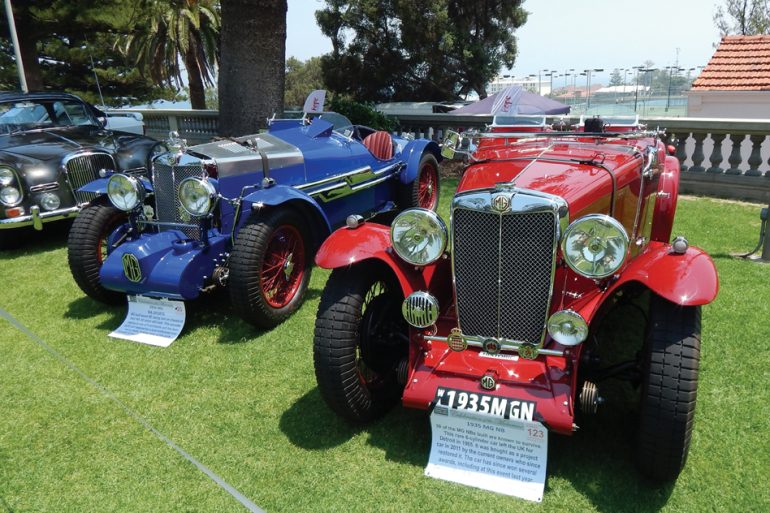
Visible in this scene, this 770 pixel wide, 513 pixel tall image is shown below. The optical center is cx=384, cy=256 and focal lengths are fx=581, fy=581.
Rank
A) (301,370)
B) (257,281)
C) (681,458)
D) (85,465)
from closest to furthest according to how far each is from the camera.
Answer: (681,458) → (85,465) → (301,370) → (257,281)

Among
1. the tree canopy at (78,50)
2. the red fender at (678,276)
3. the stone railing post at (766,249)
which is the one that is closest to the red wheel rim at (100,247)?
the red fender at (678,276)

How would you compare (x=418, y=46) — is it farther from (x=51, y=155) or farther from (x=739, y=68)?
(x=51, y=155)

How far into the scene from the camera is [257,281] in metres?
4.24

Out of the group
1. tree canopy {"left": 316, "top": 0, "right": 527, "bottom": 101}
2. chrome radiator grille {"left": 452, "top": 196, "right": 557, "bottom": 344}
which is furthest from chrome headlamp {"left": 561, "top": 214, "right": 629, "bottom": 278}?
tree canopy {"left": 316, "top": 0, "right": 527, "bottom": 101}

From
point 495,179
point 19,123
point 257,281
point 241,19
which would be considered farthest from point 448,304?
point 19,123

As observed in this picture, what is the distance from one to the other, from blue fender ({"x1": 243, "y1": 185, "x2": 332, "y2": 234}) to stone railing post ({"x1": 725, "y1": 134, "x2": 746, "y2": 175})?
20.1ft

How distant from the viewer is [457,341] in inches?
115

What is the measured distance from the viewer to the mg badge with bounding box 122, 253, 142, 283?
4.40 meters

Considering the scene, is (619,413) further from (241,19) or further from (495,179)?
(241,19)

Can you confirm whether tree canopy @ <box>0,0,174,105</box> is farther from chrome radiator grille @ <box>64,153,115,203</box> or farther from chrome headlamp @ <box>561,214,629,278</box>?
chrome headlamp @ <box>561,214,629,278</box>

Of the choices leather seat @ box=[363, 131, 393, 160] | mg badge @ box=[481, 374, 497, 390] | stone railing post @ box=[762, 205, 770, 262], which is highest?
leather seat @ box=[363, 131, 393, 160]

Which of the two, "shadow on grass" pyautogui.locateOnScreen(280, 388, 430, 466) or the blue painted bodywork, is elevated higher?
the blue painted bodywork

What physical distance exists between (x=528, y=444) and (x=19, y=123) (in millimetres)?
8000

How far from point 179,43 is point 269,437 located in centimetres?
1950
